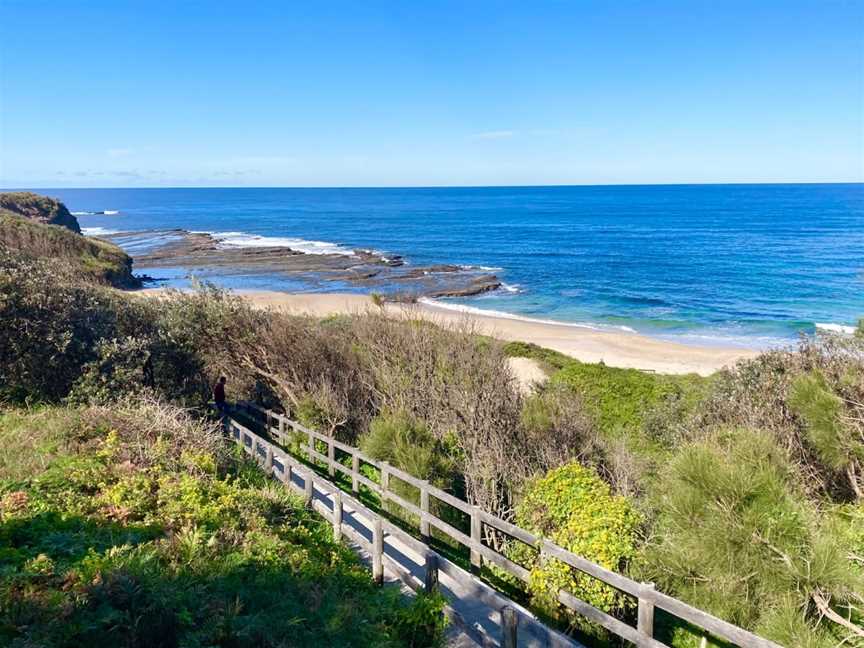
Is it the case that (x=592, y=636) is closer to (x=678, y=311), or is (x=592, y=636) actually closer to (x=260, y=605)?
(x=260, y=605)

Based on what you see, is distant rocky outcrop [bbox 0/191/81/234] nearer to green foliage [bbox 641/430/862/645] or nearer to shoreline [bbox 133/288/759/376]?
shoreline [bbox 133/288/759/376]

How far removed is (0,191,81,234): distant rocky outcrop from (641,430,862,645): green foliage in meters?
72.6

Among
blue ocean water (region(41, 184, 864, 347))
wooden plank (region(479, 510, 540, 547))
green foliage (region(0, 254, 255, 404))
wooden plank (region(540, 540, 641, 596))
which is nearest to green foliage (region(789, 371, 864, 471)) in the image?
wooden plank (region(540, 540, 641, 596))

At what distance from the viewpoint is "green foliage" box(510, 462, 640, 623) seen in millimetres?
6070

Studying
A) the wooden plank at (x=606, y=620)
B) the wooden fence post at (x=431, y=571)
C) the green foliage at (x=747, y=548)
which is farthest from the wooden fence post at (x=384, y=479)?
the green foliage at (x=747, y=548)

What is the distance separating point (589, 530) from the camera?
6273 millimetres

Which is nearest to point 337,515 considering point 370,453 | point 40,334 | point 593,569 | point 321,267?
point 370,453

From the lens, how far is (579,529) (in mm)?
6320

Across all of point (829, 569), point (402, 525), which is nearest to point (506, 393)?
point (402, 525)

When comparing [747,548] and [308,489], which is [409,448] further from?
[747,548]

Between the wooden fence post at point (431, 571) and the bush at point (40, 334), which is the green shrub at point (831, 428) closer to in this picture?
the wooden fence post at point (431, 571)

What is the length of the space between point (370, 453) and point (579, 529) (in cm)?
481

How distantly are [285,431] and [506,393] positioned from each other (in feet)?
16.4

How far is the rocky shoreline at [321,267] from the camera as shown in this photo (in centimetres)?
4888
